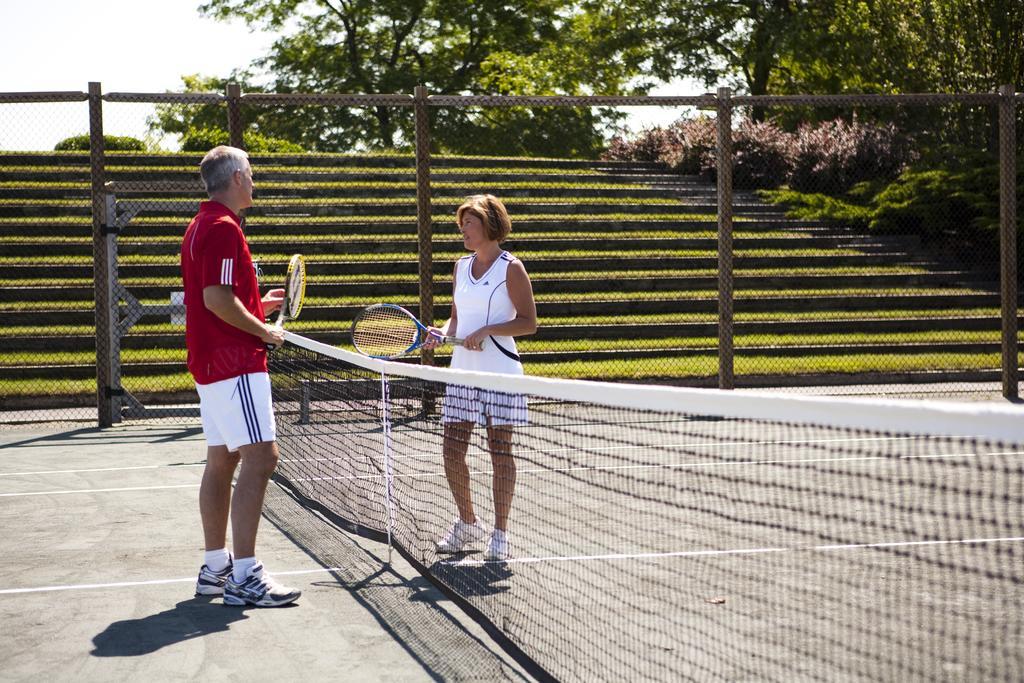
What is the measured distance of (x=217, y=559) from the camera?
5.70 m

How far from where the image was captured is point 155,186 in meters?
12.3

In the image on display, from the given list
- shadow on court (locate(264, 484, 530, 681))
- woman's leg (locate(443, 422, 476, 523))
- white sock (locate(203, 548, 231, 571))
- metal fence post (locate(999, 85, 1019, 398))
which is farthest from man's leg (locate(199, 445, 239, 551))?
metal fence post (locate(999, 85, 1019, 398))

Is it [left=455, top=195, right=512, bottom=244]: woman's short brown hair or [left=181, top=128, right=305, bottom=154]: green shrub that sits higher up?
Answer: [left=181, top=128, right=305, bottom=154]: green shrub

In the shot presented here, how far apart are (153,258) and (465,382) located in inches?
530

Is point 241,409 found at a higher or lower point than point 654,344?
higher

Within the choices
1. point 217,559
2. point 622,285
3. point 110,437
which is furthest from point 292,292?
point 622,285

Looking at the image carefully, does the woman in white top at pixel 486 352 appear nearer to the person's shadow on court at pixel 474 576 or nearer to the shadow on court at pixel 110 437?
the person's shadow on court at pixel 474 576

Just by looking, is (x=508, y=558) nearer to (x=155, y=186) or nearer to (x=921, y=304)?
(x=155, y=186)

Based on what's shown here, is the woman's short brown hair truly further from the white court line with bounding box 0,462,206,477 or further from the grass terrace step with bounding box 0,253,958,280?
the grass terrace step with bounding box 0,253,958,280

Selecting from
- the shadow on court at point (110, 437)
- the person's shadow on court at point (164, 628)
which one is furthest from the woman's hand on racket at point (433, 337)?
the shadow on court at point (110, 437)

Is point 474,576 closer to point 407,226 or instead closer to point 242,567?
point 242,567

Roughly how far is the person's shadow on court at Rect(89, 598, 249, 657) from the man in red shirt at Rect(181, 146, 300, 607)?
0.14 meters

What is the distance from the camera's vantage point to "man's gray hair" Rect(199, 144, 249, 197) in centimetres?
548

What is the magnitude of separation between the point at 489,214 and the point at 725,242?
6914 millimetres
